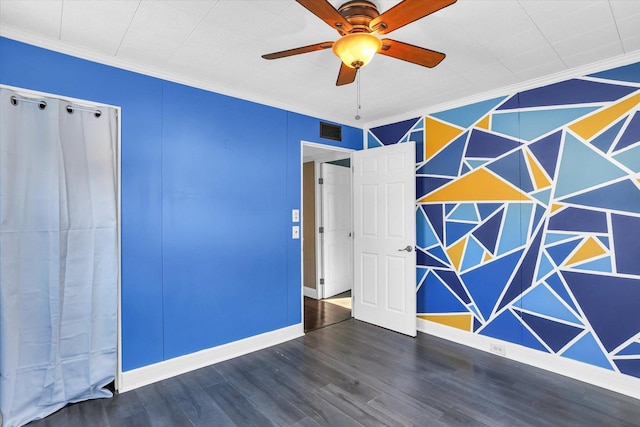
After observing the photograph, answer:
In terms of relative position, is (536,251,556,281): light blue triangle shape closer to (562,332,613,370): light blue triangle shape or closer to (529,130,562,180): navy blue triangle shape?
(562,332,613,370): light blue triangle shape

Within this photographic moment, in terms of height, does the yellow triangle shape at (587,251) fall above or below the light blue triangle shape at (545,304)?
above

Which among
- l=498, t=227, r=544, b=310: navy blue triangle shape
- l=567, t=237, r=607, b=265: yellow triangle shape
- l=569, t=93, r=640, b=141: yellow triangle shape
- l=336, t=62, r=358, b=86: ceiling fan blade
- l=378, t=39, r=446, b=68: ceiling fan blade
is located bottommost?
l=498, t=227, r=544, b=310: navy blue triangle shape

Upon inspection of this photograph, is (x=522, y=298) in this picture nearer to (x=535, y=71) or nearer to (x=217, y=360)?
(x=535, y=71)

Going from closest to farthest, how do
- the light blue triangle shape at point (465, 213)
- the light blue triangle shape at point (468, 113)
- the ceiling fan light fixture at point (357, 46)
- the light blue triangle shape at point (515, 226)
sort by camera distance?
1. the ceiling fan light fixture at point (357, 46)
2. the light blue triangle shape at point (515, 226)
3. the light blue triangle shape at point (468, 113)
4. the light blue triangle shape at point (465, 213)

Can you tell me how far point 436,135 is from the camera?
3.57 m

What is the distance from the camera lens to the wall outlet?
3.03 m

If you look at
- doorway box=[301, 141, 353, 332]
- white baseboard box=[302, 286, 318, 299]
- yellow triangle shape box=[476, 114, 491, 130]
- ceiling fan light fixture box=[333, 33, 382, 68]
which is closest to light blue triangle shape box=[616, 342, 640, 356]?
yellow triangle shape box=[476, 114, 491, 130]

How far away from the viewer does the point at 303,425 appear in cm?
207

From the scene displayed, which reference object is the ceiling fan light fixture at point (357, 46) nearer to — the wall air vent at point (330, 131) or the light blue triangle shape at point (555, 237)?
the wall air vent at point (330, 131)

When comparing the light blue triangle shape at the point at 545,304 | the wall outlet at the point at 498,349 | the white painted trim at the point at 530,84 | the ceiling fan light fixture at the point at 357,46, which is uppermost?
the white painted trim at the point at 530,84

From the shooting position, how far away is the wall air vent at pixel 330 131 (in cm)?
382

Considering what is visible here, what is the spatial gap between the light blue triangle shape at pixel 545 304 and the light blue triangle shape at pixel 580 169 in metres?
0.87

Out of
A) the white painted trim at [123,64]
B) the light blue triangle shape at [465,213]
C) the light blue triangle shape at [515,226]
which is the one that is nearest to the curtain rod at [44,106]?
the white painted trim at [123,64]

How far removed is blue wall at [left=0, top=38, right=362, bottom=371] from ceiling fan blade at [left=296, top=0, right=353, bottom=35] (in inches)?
69.1
